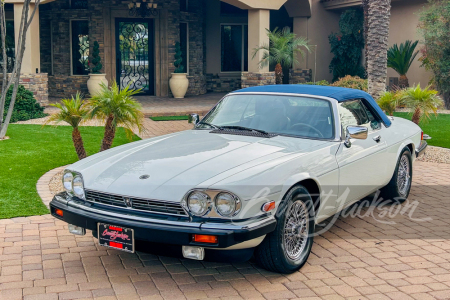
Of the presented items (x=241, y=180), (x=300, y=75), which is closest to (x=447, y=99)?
(x=300, y=75)

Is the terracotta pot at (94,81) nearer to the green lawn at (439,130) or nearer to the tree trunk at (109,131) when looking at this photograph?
the green lawn at (439,130)

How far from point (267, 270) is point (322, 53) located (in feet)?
59.0

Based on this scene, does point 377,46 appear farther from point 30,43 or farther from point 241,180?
point 241,180

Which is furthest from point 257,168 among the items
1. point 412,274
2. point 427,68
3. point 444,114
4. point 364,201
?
point 427,68

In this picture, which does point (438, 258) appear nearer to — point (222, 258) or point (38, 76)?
point (222, 258)

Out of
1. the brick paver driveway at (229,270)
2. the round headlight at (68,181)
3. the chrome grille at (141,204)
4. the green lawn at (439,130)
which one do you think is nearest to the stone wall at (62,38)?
the green lawn at (439,130)

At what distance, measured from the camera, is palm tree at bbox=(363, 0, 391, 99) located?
13.8 m

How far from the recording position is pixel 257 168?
14.4ft

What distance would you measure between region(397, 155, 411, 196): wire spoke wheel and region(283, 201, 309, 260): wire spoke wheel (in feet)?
8.34

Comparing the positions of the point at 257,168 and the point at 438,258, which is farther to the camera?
the point at 438,258

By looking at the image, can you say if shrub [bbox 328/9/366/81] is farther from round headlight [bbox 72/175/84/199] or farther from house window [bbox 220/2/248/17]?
round headlight [bbox 72/175/84/199]

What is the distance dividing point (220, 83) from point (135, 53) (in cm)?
382

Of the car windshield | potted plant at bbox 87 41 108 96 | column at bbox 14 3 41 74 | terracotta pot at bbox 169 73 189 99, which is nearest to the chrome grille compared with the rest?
the car windshield

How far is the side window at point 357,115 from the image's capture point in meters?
5.72
